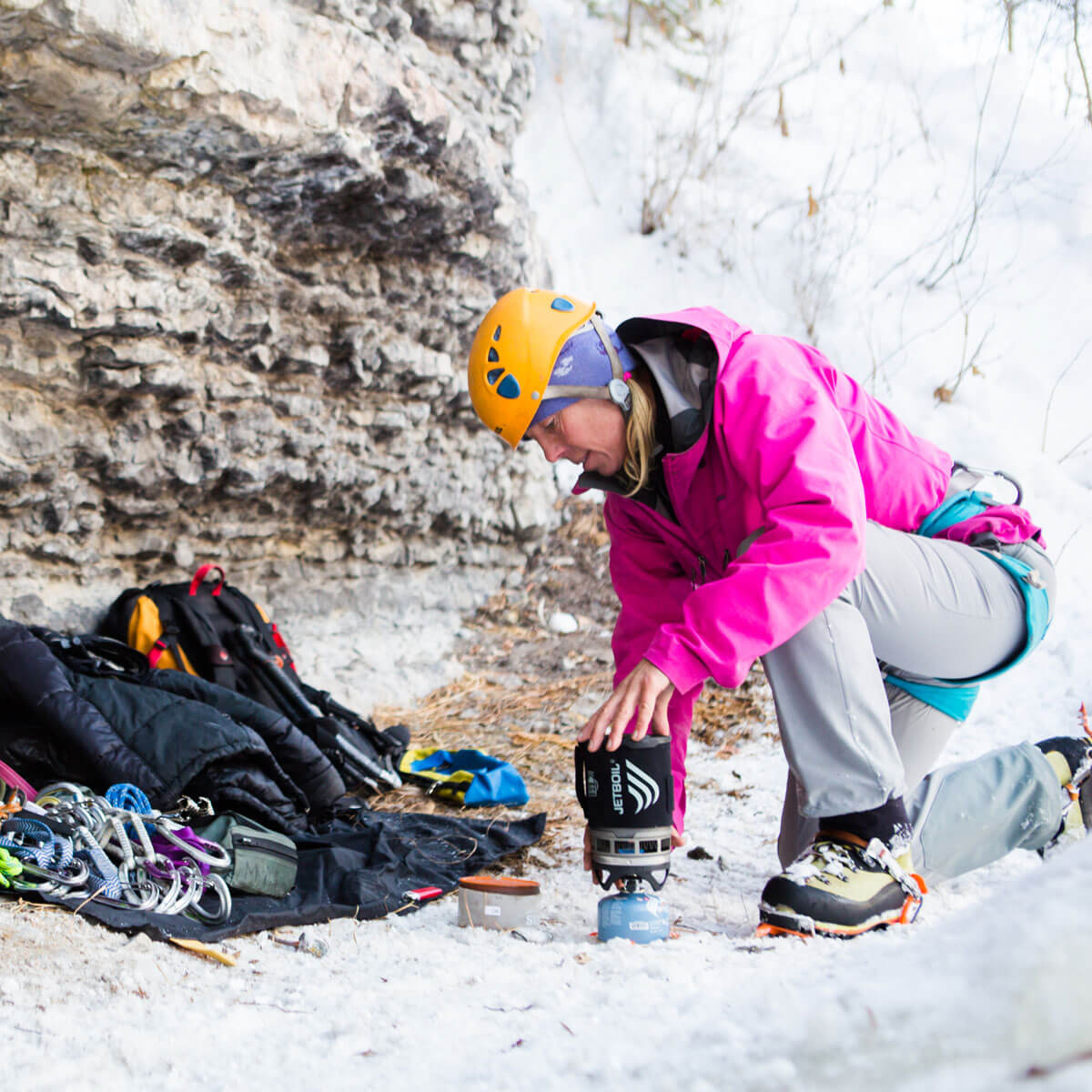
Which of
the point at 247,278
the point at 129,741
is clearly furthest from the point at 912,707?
the point at 247,278

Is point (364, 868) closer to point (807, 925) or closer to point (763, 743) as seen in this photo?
point (807, 925)

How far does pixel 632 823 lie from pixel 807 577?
592mm

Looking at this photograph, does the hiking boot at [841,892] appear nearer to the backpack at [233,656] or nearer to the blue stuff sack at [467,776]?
the blue stuff sack at [467,776]

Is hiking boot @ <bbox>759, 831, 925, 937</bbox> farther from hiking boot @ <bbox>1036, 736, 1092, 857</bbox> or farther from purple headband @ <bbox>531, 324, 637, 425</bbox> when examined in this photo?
purple headband @ <bbox>531, 324, 637, 425</bbox>

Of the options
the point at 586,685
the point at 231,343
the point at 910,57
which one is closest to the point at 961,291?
the point at 910,57

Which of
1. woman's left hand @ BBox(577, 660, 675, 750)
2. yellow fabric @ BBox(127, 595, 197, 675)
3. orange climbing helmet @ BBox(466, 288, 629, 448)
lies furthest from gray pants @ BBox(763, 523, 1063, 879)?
yellow fabric @ BBox(127, 595, 197, 675)

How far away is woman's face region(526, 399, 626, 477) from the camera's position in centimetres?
222

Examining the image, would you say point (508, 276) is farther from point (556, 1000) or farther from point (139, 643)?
point (556, 1000)

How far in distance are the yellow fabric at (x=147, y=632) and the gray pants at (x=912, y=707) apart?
2293 millimetres

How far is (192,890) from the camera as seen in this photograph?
2113 millimetres

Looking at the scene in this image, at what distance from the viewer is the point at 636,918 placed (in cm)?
190

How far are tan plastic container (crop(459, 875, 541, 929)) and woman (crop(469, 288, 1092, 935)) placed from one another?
1.42 ft

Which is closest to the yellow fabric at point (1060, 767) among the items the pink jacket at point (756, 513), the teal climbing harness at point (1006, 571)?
the teal climbing harness at point (1006, 571)

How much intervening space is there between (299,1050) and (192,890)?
87 cm
